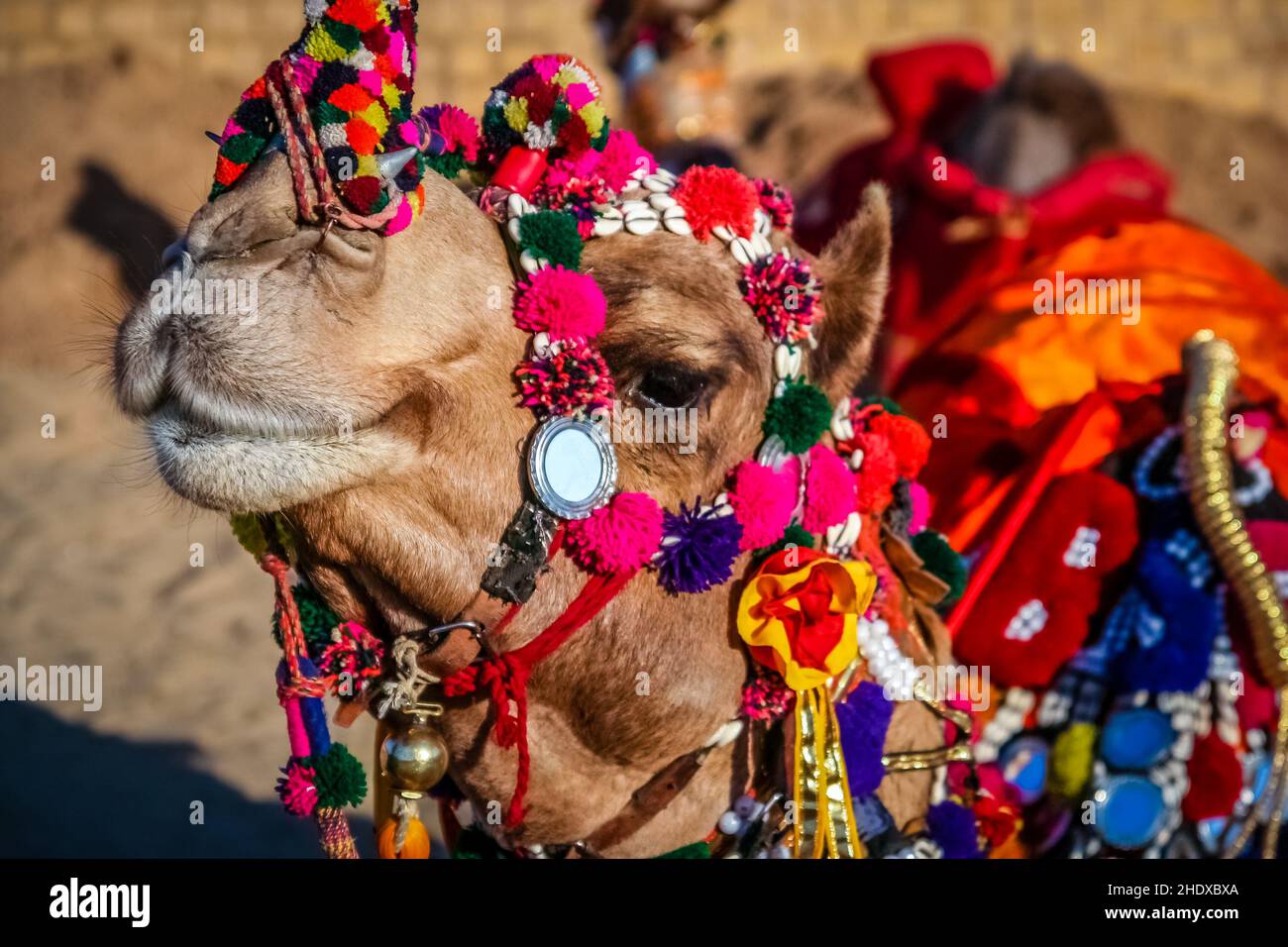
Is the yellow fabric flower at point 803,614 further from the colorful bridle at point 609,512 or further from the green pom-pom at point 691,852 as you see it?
the green pom-pom at point 691,852

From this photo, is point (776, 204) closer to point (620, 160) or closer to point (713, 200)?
point (713, 200)

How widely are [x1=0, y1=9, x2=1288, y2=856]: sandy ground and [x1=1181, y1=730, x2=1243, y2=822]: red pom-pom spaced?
2085 millimetres

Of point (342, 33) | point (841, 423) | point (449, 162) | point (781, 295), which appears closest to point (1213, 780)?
point (841, 423)

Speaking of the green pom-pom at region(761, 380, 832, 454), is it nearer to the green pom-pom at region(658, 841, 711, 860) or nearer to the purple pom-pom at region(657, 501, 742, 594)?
the purple pom-pom at region(657, 501, 742, 594)

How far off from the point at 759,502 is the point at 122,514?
6372 mm

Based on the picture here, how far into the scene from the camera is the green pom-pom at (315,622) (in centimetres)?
217

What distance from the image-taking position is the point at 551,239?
2.14 m

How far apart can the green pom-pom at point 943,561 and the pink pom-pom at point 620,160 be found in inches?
36.0

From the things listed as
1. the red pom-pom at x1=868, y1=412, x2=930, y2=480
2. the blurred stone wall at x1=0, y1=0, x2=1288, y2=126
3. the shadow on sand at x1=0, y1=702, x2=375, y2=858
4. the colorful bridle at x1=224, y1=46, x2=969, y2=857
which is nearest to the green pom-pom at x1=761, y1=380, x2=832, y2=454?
the colorful bridle at x1=224, y1=46, x2=969, y2=857

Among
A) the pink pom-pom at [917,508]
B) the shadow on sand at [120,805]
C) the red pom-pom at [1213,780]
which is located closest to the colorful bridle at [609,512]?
the pink pom-pom at [917,508]

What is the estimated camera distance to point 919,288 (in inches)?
253

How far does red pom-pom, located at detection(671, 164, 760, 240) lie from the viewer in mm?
2283

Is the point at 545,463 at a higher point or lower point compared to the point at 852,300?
lower
